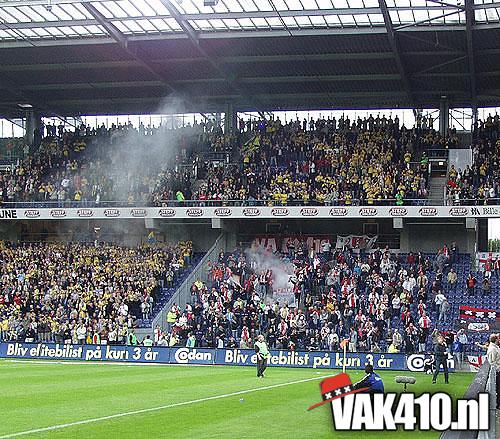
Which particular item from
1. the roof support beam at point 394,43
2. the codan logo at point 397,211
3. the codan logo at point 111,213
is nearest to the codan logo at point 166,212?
the codan logo at point 111,213

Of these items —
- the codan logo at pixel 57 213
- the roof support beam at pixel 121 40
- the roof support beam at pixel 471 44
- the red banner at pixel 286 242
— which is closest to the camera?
the roof support beam at pixel 471 44

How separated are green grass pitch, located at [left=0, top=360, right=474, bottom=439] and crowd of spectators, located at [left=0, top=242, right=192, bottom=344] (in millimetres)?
12093

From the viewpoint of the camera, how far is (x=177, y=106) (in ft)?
196

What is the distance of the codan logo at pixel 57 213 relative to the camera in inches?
2069

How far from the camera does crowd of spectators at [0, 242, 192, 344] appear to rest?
4531 centimetres

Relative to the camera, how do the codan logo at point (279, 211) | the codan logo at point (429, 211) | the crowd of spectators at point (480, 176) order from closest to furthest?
the crowd of spectators at point (480, 176), the codan logo at point (429, 211), the codan logo at point (279, 211)

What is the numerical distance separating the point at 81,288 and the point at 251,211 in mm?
9811

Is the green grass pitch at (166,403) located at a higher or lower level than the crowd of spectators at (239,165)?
lower

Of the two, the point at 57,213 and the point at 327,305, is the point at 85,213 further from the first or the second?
the point at 327,305

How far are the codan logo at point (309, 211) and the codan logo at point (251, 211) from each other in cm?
243

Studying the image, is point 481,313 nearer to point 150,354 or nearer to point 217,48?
point 150,354

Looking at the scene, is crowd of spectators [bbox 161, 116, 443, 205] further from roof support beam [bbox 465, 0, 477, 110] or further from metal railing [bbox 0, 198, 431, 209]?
roof support beam [bbox 465, 0, 477, 110]

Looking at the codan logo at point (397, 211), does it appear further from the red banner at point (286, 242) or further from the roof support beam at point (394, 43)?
the roof support beam at point (394, 43)

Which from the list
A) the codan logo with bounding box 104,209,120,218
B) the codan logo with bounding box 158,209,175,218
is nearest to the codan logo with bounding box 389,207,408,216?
the codan logo with bounding box 158,209,175,218
